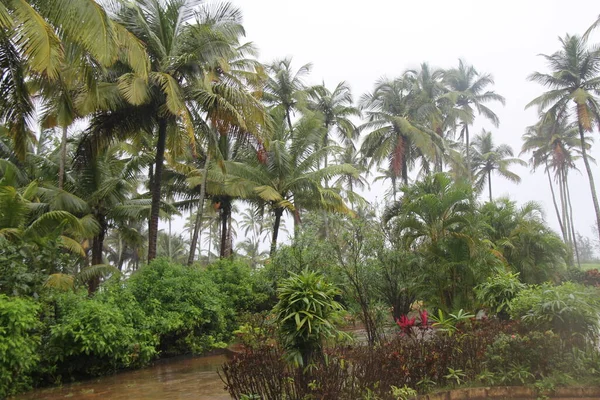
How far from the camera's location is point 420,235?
12031 mm

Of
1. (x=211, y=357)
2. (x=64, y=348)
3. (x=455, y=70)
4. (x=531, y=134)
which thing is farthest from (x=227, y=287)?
(x=531, y=134)

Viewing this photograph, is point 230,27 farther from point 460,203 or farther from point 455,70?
point 455,70

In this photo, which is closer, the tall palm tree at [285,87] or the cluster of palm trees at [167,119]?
the cluster of palm trees at [167,119]

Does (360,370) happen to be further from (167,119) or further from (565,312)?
(167,119)

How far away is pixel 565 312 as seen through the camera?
6395mm

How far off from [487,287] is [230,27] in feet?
32.9

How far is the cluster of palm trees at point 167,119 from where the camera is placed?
8.37m

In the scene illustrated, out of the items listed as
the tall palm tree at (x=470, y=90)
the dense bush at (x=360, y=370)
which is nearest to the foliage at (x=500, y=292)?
the dense bush at (x=360, y=370)

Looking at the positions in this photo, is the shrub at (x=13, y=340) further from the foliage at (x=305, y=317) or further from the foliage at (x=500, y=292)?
the foliage at (x=500, y=292)

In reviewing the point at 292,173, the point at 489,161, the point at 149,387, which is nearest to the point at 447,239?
the point at 149,387

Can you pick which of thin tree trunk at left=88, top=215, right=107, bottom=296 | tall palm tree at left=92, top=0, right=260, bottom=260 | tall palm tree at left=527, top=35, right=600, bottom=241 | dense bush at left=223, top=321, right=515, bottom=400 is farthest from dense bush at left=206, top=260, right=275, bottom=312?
tall palm tree at left=527, top=35, right=600, bottom=241

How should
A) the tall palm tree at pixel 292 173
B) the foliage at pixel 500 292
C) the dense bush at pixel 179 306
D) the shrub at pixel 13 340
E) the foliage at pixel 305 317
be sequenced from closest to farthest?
the foliage at pixel 305 317, the shrub at pixel 13 340, the foliage at pixel 500 292, the dense bush at pixel 179 306, the tall palm tree at pixel 292 173

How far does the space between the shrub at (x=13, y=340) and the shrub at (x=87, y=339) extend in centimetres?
106

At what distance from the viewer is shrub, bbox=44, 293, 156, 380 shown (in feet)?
27.9
